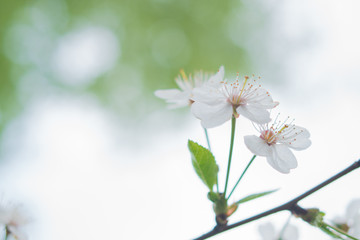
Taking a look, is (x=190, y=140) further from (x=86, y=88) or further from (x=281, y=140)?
(x=86, y=88)

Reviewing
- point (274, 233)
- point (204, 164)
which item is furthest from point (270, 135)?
point (274, 233)

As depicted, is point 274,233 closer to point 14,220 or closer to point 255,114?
point 255,114

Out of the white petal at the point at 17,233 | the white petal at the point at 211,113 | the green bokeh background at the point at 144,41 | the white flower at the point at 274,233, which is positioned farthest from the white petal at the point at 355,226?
the green bokeh background at the point at 144,41

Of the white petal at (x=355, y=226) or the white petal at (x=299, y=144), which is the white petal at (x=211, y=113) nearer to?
the white petal at (x=299, y=144)

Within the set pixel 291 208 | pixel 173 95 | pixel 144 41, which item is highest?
pixel 144 41

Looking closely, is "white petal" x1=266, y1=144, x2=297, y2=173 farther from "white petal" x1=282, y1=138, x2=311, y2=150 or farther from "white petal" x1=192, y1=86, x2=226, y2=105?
"white petal" x1=192, y1=86, x2=226, y2=105

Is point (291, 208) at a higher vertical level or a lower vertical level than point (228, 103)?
lower

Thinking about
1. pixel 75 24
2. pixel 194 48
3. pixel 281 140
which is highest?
pixel 75 24

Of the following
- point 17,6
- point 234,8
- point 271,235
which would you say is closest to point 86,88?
point 17,6
